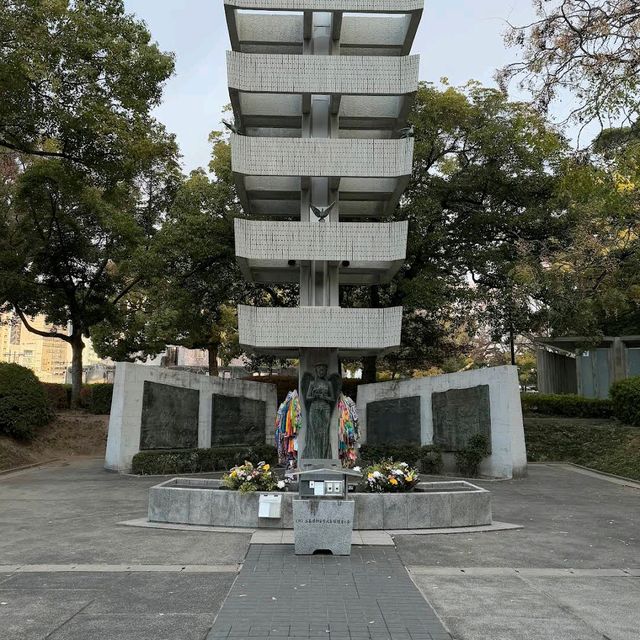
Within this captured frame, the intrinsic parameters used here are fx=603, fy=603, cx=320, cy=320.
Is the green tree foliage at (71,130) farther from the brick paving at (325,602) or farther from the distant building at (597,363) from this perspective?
the distant building at (597,363)

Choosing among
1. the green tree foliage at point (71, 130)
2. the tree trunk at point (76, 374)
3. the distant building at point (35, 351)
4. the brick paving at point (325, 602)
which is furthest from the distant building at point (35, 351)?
the brick paving at point (325, 602)

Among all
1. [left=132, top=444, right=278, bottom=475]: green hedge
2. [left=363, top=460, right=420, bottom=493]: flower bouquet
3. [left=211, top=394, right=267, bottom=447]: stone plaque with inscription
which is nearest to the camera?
[left=363, top=460, right=420, bottom=493]: flower bouquet

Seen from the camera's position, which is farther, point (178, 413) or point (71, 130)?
point (178, 413)

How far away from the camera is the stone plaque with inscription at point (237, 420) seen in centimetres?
2005

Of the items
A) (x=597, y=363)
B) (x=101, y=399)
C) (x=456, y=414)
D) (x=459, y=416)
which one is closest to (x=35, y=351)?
(x=101, y=399)

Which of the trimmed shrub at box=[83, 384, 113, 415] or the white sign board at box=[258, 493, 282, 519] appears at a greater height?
the trimmed shrub at box=[83, 384, 113, 415]

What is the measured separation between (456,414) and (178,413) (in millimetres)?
8560

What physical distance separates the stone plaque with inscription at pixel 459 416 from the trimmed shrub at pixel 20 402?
14.4 meters

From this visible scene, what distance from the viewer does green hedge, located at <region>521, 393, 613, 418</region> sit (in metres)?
25.7

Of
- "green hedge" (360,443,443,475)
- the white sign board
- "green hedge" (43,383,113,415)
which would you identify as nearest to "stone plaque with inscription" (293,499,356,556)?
the white sign board

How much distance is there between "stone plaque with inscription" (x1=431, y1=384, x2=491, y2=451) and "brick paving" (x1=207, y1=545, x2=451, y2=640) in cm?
979

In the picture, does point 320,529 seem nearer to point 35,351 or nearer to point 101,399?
point 101,399

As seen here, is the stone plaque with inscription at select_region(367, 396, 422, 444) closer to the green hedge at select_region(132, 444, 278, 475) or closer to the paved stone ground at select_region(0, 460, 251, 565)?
the green hedge at select_region(132, 444, 278, 475)

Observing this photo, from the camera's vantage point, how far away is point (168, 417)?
61.3 ft
